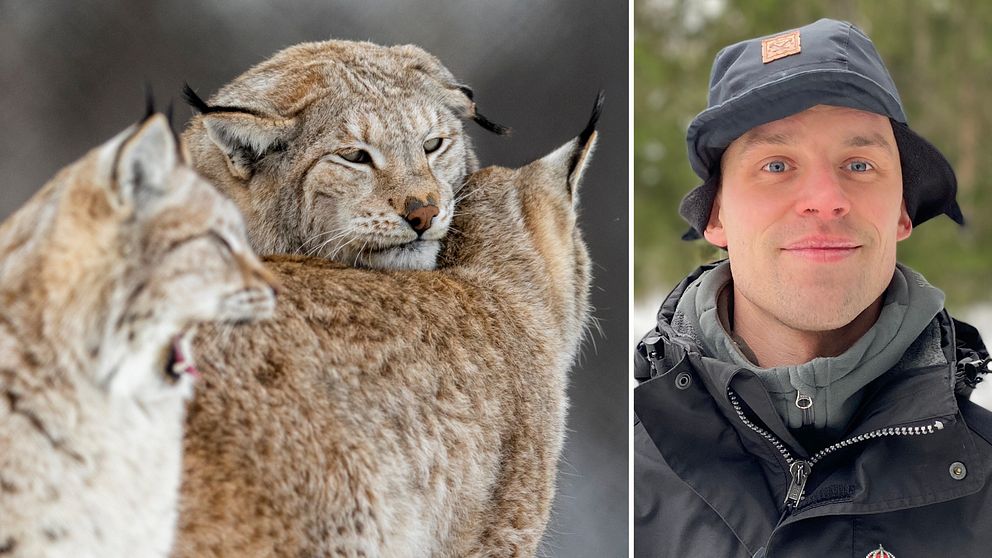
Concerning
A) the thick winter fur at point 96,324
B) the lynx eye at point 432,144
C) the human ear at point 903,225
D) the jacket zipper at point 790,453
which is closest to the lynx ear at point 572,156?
the lynx eye at point 432,144

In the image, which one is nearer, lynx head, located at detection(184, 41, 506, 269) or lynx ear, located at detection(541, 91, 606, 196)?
lynx head, located at detection(184, 41, 506, 269)

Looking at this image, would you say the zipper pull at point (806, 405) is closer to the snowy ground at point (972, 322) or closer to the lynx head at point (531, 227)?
the snowy ground at point (972, 322)

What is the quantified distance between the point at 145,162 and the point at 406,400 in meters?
0.60

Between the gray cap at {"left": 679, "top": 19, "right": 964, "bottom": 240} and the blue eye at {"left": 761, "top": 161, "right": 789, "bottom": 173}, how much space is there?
108mm

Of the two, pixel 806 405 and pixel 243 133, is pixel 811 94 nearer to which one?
pixel 806 405

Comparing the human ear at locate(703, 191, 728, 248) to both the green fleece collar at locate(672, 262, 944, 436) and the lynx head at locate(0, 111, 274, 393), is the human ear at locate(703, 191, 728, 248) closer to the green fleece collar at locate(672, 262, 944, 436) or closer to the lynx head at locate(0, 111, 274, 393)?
the green fleece collar at locate(672, 262, 944, 436)

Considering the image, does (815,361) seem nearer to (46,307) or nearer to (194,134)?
(194,134)

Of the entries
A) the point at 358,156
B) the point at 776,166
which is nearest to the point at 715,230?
the point at 776,166

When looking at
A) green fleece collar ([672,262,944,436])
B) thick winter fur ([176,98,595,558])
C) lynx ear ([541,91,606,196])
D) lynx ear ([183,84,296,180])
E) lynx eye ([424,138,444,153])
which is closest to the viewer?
thick winter fur ([176,98,595,558])

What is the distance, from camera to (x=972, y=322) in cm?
255

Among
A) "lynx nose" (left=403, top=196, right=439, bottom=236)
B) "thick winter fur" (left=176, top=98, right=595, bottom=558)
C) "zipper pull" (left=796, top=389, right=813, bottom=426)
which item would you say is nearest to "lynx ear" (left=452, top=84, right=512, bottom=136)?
"thick winter fur" (left=176, top=98, right=595, bottom=558)

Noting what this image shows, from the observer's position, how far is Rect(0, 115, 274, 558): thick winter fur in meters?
1.04

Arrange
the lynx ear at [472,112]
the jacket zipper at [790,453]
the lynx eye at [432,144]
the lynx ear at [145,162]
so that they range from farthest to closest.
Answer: the jacket zipper at [790,453], the lynx ear at [472,112], the lynx eye at [432,144], the lynx ear at [145,162]

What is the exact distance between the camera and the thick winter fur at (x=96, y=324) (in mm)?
1035
